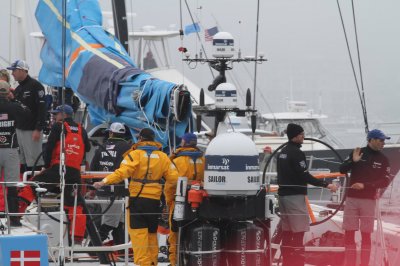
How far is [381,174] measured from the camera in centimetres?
905

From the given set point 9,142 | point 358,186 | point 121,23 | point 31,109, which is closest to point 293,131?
point 358,186

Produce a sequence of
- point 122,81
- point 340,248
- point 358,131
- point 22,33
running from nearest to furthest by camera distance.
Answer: point 340,248
point 122,81
point 22,33
point 358,131

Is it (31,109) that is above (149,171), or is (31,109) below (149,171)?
above

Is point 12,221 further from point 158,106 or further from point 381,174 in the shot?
point 381,174

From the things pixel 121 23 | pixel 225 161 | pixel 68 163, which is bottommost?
pixel 68 163

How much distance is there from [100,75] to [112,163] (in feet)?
3.83

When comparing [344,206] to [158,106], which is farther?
[158,106]

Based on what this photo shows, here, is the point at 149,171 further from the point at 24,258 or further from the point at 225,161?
the point at 24,258

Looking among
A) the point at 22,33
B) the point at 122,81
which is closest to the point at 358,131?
the point at 22,33

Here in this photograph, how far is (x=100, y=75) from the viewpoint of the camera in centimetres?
1097

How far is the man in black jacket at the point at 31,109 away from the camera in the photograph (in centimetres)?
1042

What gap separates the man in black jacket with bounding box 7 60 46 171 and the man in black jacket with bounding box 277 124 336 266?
9.28 ft

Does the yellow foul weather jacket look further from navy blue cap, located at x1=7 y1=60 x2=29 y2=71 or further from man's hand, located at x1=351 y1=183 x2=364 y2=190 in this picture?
navy blue cap, located at x1=7 y1=60 x2=29 y2=71

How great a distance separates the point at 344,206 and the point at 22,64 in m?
3.50
